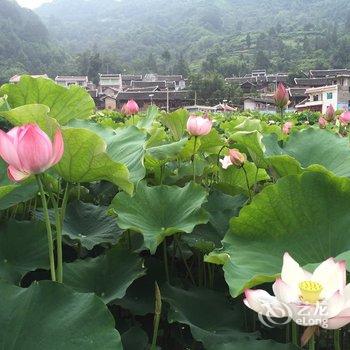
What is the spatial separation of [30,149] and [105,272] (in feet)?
0.77

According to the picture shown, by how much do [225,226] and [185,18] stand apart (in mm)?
Result: 82899

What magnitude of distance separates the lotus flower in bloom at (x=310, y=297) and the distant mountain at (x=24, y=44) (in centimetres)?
4631

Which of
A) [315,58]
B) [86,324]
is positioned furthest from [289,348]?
[315,58]

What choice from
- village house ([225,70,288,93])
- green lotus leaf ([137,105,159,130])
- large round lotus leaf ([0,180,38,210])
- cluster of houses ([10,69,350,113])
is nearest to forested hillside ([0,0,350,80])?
village house ([225,70,288,93])

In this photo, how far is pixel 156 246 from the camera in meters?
0.67

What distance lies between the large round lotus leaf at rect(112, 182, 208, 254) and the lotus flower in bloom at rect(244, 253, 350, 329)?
9.0 inches

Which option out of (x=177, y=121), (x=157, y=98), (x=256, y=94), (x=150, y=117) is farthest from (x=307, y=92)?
(x=177, y=121)

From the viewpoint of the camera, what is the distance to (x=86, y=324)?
50 cm

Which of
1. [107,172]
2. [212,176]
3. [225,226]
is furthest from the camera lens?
[212,176]

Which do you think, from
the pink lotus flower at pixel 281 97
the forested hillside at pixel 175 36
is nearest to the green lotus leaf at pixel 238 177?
the pink lotus flower at pixel 281 97

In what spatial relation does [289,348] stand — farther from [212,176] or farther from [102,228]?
[212,176]

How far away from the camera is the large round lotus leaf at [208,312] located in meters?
0.61

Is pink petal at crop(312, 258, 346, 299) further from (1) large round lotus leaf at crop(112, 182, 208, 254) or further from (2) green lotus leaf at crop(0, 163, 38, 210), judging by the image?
(2) green lotus leaf at crop(0, 163, 38, 210)

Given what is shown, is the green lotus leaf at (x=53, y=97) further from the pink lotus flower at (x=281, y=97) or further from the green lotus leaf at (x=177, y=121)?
the pink lotus flower at (x=281, y=97)
